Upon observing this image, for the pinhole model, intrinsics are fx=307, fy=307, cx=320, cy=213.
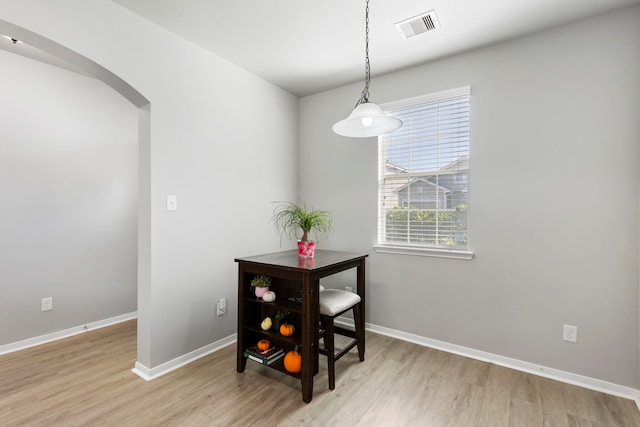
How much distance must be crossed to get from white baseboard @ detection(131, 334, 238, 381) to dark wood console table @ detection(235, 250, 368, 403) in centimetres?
49

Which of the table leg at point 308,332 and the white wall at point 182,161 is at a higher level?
the white wall at point 182,161

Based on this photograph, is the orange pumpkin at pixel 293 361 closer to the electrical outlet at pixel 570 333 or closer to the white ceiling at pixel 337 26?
the electrical outlet at pixel 570 333

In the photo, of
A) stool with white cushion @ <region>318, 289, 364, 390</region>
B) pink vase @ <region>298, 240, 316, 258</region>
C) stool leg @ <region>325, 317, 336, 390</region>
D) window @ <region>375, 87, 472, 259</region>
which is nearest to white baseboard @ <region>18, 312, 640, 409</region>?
stool with white cushion @ <region>318, 289, 364, 390</region>

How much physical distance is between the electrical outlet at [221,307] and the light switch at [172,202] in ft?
3.10

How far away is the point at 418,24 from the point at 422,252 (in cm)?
184

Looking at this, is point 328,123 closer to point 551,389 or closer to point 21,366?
Answer: point 551,389

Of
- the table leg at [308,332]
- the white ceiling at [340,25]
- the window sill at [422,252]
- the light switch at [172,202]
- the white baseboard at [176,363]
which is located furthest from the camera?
the window sill at [422,252]

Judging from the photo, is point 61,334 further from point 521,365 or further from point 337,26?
point 521,365

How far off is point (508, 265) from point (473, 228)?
15.1 inches

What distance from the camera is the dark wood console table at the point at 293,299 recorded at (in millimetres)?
1946

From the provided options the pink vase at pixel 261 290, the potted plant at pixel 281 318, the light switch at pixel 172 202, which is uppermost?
the light switch at pixel 172 202

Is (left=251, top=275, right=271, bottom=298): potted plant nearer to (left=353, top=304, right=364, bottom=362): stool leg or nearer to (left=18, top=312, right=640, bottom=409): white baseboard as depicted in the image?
(left=353, top=304, right=364, bottom=362): stool leg

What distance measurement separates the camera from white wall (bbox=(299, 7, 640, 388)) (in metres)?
2.06

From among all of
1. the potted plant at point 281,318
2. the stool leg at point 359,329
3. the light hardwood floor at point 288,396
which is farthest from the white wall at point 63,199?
the stool leg at point 359,329
